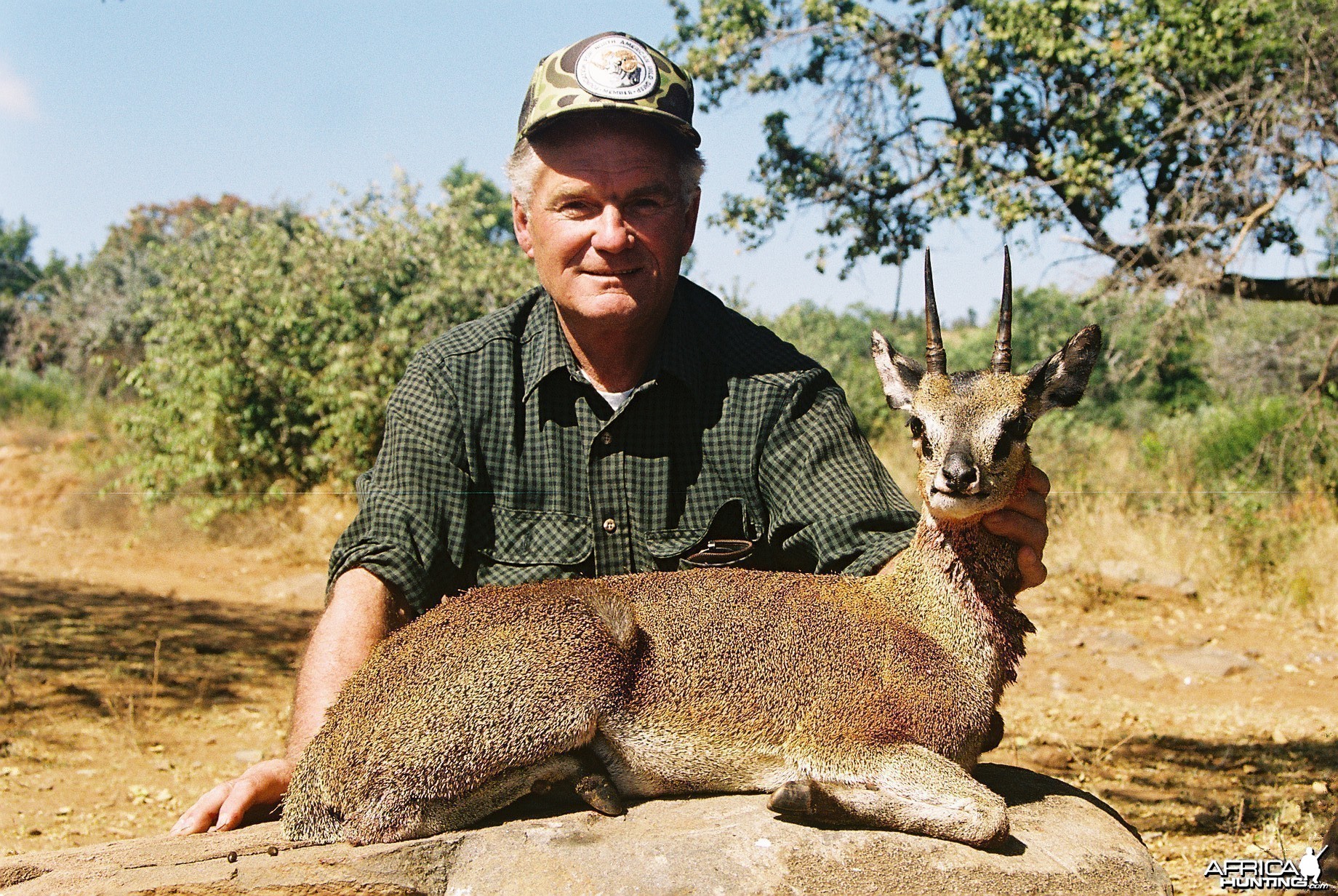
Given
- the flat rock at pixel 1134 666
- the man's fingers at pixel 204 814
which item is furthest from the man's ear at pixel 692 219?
the flat rock at pixel 1134 666

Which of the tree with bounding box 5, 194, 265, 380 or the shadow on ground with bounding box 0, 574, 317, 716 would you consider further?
the tree with bounding box 5, 194, 265, 380

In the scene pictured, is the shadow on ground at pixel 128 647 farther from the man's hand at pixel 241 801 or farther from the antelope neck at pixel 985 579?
the antelope neck at pixel 985 579

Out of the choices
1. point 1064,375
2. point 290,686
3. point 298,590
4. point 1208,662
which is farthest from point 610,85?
point 298,590

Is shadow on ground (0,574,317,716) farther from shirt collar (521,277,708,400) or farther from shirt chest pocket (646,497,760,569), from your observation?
shirt chest pocket (646,497,760,569)

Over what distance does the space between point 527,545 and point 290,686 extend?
6.67 meters

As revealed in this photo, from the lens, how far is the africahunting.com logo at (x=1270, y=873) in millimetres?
4723

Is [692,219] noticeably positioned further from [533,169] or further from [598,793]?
[598,793]

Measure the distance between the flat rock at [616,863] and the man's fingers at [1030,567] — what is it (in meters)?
0.85

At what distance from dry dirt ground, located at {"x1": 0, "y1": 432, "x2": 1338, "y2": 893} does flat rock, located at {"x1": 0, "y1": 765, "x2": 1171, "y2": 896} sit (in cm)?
261

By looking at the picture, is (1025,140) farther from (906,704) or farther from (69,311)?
(69,311)

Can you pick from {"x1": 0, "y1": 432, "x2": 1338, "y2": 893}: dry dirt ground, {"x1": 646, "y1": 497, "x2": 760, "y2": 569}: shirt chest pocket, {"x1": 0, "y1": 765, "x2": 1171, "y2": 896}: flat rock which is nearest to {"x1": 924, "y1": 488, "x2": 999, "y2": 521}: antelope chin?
{"x1": 0, "y1": 765, "x2": 1171, "y2": 896}: flat rock

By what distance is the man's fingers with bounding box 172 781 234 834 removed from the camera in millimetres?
4066

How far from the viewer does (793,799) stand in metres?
3.53

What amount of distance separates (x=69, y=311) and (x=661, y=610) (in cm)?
3760
